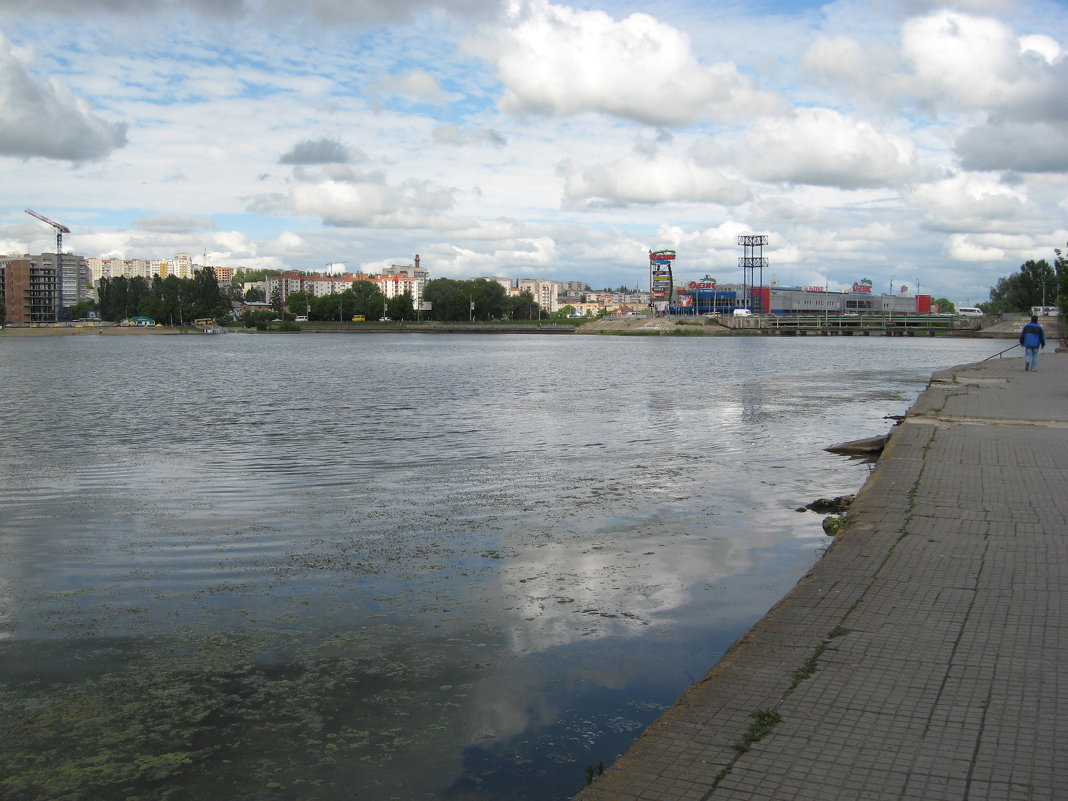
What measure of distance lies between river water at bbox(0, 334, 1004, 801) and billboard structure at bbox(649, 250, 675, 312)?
16540cm

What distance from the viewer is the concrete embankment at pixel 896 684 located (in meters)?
4.00

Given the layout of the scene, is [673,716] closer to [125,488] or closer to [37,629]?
[37,629]

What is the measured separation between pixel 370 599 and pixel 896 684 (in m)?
4.95

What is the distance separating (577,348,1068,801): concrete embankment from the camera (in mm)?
3998

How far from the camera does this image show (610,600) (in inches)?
331

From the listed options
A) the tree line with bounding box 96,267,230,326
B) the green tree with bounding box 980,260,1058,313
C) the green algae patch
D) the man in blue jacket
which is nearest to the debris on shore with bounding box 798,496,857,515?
the green algae patch

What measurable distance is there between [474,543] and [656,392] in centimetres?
2578

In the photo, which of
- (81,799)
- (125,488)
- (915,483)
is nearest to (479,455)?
(125,488)

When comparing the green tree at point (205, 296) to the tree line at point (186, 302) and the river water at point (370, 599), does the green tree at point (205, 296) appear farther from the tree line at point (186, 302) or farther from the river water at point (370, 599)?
the river water at point (370, 599)

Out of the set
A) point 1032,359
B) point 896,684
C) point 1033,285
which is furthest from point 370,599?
point 1033,285

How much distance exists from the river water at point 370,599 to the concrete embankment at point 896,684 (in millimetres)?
953

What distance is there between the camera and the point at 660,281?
186m

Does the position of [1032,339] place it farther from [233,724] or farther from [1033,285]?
[1033,285]

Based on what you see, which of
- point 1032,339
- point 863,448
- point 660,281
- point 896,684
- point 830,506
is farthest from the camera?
point 660,281
